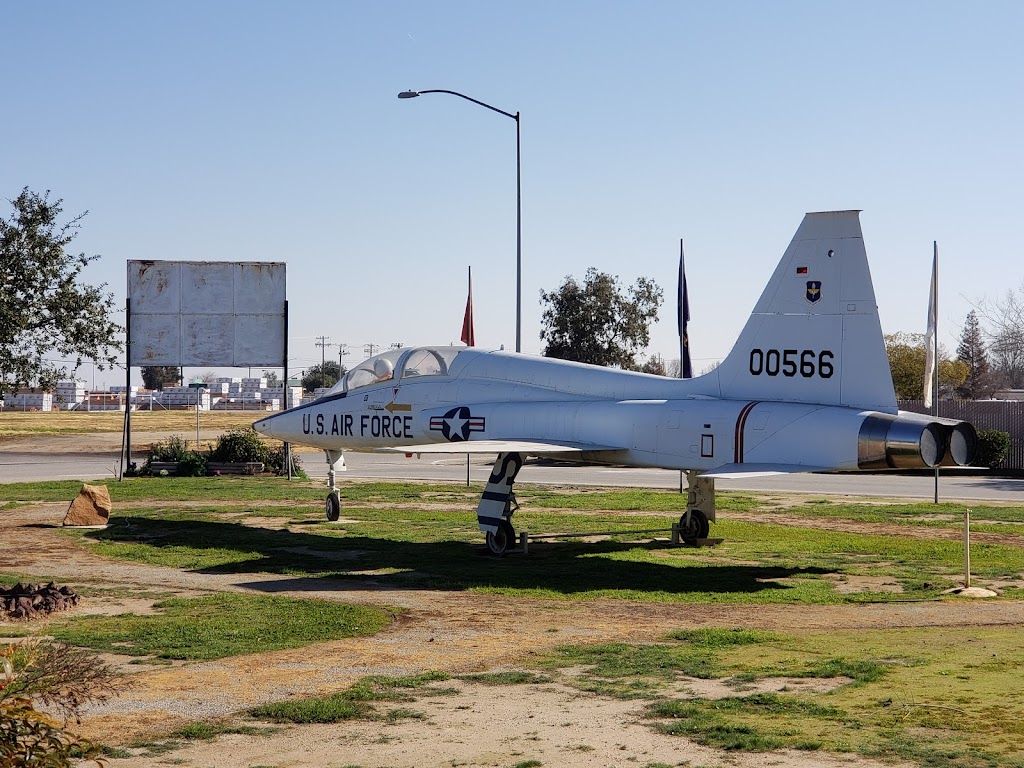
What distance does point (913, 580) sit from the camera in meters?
16.0

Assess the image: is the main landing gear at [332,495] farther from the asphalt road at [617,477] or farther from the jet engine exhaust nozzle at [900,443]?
the jet engine exhaust nozzle at [900,443]

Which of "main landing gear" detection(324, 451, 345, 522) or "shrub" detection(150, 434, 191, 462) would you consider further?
"shrub" detection(150, 434, 191, 462)

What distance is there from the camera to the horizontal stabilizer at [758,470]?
15508 millimetres

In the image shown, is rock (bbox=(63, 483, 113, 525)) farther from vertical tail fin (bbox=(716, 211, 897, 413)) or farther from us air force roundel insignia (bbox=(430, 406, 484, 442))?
vertical tail fin (bbox=(716, 211, 897, 413))

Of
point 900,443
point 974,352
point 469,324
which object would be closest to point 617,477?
point 469,324

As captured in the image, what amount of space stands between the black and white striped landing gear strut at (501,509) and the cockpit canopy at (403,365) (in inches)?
125

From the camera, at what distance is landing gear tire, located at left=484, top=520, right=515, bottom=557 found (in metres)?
18.7

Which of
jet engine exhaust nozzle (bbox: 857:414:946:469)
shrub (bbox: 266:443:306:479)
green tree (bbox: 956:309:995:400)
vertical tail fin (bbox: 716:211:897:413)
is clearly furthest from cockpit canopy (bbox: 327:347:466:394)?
green tree (bbox: 956:309:995:400)

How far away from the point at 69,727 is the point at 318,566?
9118 mm

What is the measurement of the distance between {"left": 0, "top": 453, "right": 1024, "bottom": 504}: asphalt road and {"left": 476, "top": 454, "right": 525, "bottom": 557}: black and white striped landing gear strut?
1139cm

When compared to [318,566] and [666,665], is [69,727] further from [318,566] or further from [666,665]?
[318,566]

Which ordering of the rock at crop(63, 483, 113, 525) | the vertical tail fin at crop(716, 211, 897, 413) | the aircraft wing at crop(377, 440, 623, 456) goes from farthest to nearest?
the rock at crop(63, 483, 113, 525), the aircraft wing at crop(377, 440, 623, 456), the vertical tail fin at crop(716, 211, 897, 413)

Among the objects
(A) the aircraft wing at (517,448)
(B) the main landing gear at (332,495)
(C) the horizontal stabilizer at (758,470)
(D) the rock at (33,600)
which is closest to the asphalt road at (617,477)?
(B) the main landing gear at (332,495)

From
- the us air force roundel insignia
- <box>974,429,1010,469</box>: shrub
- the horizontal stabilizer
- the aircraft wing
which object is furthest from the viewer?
<box>974,429,1010,469</box>: shrub
